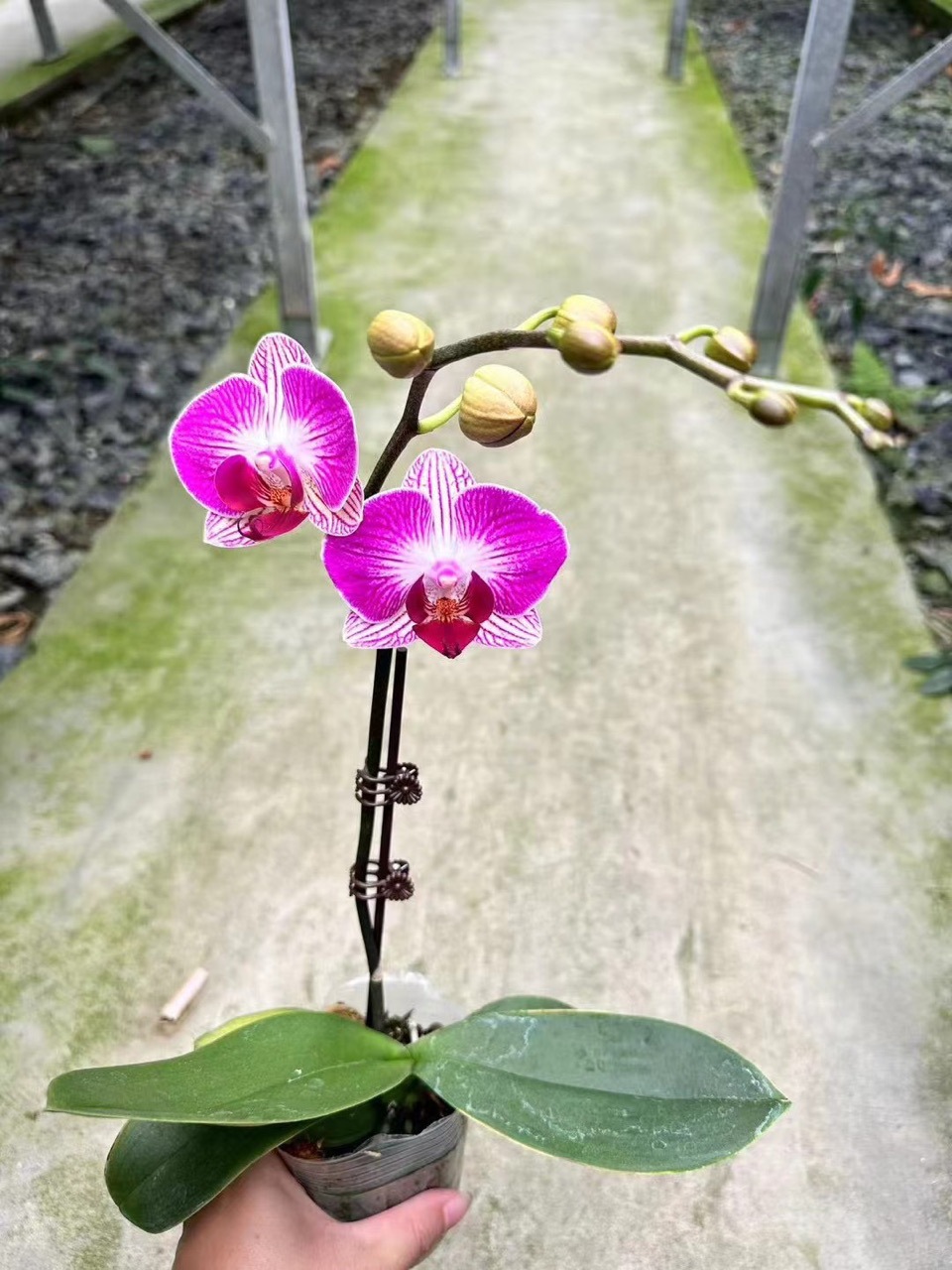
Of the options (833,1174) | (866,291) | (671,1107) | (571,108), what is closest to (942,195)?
(866,291)

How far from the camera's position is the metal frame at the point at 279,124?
5.32 feet

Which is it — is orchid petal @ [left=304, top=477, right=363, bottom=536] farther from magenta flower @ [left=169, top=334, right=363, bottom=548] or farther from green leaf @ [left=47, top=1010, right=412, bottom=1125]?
green leaf @ [left=47, top=1010, right=412, bottom=1125]

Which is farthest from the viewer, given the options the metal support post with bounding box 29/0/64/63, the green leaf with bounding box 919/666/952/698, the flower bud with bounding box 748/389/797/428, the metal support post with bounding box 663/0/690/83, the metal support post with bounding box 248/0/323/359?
the metal support post with bounding box 663/0/690/83

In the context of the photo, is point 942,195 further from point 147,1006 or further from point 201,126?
point 147,1006

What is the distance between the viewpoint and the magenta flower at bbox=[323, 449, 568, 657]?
481 millimetres

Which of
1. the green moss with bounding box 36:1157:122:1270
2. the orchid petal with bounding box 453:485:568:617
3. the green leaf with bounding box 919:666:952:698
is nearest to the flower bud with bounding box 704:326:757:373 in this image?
the orchid petal with bounding box 453:485:568:617

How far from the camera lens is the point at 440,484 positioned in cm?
48

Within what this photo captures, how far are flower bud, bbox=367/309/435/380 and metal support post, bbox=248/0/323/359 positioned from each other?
3.62 ft

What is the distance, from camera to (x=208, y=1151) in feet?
1.97

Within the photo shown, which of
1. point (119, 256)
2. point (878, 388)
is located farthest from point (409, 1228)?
point (119, 256)

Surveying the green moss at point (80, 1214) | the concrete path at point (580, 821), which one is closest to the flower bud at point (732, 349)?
the concrete path at point (580, 821)

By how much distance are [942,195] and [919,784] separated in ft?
6.18

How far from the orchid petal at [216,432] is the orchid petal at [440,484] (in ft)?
0.24

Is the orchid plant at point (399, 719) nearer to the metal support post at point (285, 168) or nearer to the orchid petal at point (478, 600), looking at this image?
the orchid petal at point (478, 600)
